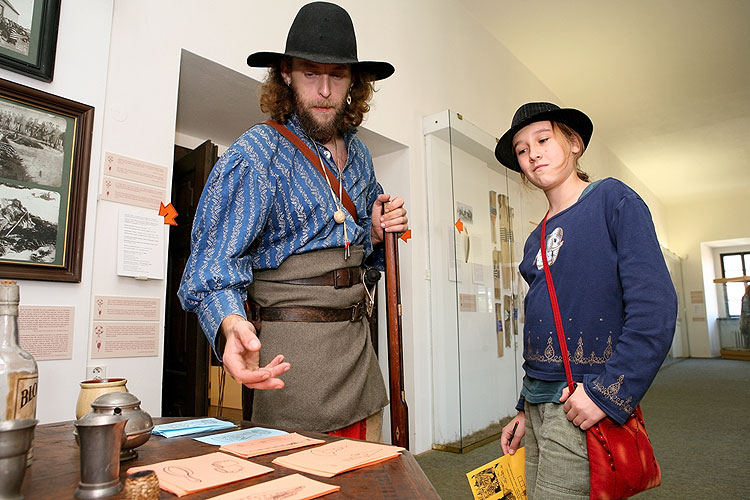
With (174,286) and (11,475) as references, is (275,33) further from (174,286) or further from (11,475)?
(11,475)

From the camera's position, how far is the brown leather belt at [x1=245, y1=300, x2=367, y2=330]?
49.3 inches

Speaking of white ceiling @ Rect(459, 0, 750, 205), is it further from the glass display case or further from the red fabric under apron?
the red fabric under apron

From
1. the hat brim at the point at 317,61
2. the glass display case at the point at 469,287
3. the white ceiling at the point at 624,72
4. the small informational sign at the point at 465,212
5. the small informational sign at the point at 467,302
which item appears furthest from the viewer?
the small informational sign at the point at 465,212

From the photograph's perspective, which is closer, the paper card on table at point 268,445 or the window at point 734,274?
the paper card on table at point 268,445

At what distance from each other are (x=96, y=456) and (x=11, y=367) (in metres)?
0.23

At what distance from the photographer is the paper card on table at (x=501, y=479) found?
1115 mm

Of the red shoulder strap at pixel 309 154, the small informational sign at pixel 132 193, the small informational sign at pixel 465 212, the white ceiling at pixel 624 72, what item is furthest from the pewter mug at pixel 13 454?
the small informational sign at pixel 465 212

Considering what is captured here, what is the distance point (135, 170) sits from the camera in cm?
212

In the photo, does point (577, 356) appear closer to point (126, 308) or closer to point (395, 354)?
point (395, 354)

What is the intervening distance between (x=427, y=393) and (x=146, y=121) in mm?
2529

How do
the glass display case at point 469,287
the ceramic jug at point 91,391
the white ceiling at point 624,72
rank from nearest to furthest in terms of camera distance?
the ceramic jug at point 91,391
the white ceiling at point 624,72
the glass display case at point 469,287

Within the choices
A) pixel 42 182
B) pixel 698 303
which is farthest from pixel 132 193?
pixel 698 303

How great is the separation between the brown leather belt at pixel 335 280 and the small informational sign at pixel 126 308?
1.09 metres

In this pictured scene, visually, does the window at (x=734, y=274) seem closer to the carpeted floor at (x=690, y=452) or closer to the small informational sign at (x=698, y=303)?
the small informational sign at (x=698, y=303)
